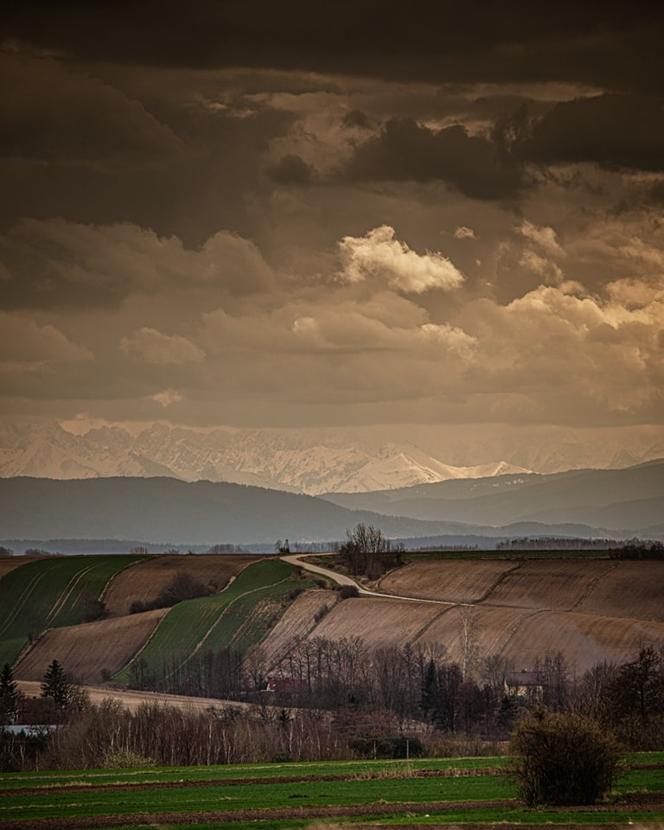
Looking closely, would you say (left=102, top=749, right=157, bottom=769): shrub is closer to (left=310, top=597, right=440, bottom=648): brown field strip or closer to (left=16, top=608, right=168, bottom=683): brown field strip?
(left=310, top=597, right=440, bottom=648): brown field strip

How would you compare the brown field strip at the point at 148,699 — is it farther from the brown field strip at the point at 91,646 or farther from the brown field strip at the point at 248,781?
the brown field strip at the point at 248,781

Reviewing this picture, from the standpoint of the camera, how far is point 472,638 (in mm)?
144000

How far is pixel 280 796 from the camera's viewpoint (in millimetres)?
62000

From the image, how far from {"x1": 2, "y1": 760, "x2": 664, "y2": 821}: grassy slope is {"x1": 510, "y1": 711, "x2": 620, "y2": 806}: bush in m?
1.66

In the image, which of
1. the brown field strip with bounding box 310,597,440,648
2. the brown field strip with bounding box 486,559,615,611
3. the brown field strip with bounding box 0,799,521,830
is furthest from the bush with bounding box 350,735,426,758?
the brown field strip with bounding box 486,559,615,611

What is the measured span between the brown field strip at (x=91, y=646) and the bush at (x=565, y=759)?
110825 millimetres

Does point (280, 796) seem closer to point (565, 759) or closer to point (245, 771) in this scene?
point (565, 759)

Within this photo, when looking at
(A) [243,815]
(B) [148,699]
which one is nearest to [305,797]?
(A) [243,815]

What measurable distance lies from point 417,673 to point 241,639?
36751 millimetres

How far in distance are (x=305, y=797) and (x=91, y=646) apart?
117927mm

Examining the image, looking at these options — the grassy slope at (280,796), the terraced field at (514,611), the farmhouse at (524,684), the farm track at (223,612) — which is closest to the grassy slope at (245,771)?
the grassy slope at (280,796)

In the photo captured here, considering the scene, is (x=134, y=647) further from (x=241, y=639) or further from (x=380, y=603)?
(x=380, y=603)

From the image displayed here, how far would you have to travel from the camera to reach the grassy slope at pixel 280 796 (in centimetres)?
5759

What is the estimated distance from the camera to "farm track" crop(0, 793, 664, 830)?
5266 cm
